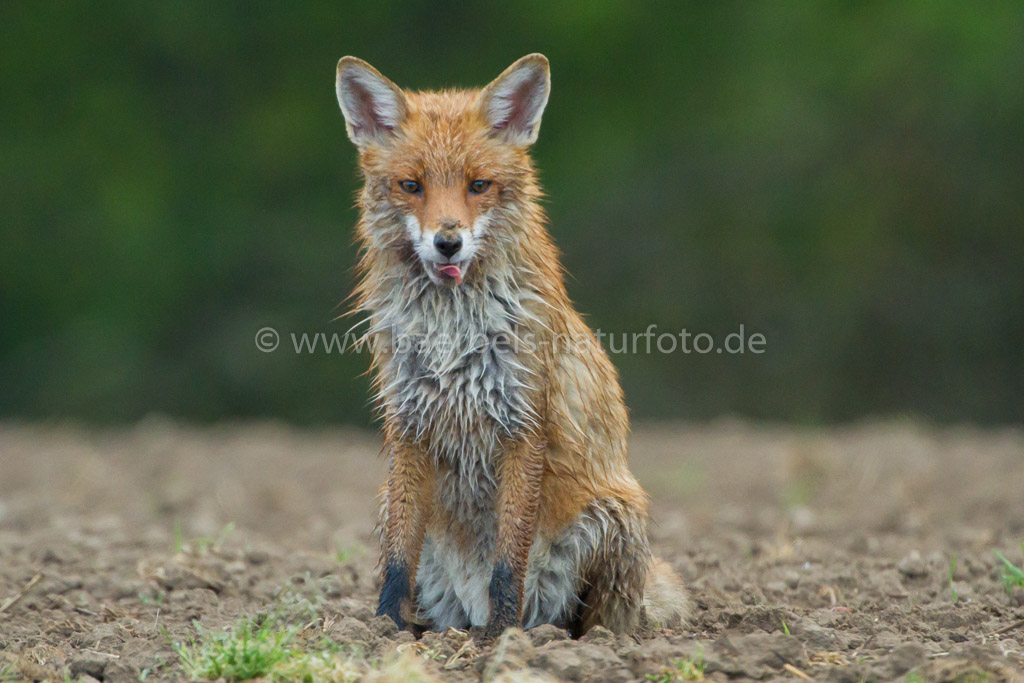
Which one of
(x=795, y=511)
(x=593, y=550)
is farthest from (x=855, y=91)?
(x=593, y=550)

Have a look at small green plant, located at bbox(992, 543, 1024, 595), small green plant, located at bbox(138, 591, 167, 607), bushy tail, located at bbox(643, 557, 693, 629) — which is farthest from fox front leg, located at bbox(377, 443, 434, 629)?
small green plant, located at bbox(992, 543, 1024, 595)

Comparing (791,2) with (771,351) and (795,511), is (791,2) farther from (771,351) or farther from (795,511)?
(795,511)

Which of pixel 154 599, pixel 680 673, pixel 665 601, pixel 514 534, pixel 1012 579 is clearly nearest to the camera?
pixel 680 673

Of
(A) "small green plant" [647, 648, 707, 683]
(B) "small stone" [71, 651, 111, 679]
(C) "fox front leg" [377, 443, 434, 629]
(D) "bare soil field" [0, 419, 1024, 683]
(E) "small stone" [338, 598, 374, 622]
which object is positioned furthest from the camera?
(E) "small stone" [338, 598, 374, 622]

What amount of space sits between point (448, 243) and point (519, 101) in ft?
2.82

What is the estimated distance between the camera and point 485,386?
4.59 m

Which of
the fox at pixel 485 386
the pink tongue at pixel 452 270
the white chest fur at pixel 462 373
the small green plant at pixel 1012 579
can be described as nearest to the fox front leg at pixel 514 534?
the fox at pixel 485 386

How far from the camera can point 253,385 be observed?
561 inches

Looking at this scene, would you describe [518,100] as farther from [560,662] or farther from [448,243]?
[560,662]

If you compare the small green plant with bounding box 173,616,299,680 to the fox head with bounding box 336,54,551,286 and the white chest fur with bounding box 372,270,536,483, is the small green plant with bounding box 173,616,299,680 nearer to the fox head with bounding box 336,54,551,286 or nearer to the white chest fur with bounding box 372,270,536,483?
the white chest fur with bounding box 372,270,536,483

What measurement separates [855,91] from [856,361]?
11.3 ft

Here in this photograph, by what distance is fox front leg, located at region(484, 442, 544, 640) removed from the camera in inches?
177

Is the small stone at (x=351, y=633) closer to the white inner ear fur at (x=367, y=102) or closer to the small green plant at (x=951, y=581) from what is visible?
the white inner ear fur at (x=367, y=102)

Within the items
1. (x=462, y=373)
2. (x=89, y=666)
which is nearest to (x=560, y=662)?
(x=462, y=373)
